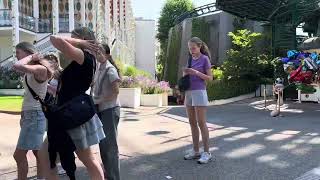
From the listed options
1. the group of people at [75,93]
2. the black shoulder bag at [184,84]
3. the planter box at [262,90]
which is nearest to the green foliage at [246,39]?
the planter box at [262,90]

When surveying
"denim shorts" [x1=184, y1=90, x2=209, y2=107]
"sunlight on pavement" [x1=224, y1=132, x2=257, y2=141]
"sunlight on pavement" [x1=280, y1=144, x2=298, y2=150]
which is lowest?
"sunlight on pavement" [x1=280, y1=144, x2=298, y2=150]

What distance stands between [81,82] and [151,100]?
45.5 ft

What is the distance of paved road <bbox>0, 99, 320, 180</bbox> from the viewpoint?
253 inches

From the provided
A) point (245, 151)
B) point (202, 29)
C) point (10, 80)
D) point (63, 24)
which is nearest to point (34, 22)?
point (63, 24)

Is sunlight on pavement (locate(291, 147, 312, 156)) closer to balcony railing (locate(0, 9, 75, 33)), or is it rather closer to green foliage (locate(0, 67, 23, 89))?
green foliage (locate(0, 67, 23, 89))

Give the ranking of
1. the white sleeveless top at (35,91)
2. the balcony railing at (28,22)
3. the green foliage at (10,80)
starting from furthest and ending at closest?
the balcony railing at (28,22), the green foliage at (10,80), the white sleeveless top at (35,91)

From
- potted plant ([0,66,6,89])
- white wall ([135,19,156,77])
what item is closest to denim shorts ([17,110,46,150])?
potted plant ([0,66,6,89])

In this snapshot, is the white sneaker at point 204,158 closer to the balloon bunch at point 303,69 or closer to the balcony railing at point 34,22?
the balloon bunch at point 303,69

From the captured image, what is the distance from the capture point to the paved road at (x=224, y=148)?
643 centimetres

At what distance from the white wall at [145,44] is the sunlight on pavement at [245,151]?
53.2 meters

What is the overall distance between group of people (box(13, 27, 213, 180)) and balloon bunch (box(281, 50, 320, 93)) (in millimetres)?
7551

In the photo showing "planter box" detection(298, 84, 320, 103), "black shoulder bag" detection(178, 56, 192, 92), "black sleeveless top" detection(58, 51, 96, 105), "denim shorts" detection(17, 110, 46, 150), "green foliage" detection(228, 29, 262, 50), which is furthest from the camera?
"green foliage" detection(228, 29, 262, 50)

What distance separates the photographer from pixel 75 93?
420 cm

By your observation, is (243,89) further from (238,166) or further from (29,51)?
(29,51)
